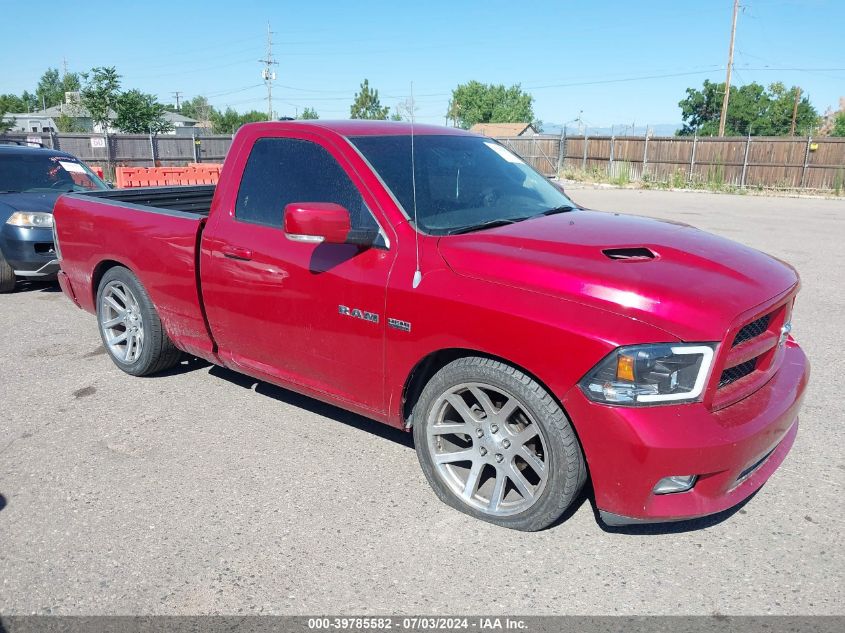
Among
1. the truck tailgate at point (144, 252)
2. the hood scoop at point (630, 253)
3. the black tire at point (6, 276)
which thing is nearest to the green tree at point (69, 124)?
the black tire at point (6, 276)

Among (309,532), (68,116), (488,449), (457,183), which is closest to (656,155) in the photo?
(457,183)

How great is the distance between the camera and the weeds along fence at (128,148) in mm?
27250

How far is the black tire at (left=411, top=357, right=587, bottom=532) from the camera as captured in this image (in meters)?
2.90

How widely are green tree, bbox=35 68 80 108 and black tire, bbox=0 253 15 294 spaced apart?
125 meters

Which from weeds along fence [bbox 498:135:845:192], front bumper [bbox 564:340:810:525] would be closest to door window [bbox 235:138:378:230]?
front bumper [bbox 564:340:810:525]

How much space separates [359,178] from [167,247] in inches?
64.5

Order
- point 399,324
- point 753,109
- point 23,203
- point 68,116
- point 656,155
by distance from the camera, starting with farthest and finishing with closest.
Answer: point 753,109
point 68,116
point 656,155
point 23,203
point 399,324

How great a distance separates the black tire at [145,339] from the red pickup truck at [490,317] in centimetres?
24

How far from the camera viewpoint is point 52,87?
5443 inches

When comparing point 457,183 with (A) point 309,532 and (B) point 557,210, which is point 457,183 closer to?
(B) point 557,210

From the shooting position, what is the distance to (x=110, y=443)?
4.14 meters

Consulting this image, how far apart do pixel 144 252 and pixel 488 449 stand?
9.52ft

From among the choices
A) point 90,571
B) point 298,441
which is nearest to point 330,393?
point 298,441

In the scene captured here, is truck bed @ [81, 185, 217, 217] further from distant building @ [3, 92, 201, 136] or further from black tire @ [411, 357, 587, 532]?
distant building @ [3, 92, 201, 136]
